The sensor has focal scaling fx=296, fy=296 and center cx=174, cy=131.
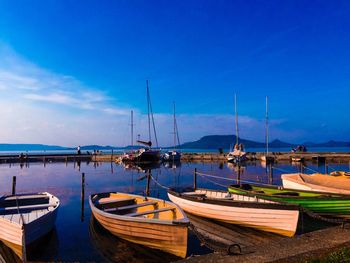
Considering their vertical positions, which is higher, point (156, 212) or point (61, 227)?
point (156, 212)

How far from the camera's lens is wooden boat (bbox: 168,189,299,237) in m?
12.4

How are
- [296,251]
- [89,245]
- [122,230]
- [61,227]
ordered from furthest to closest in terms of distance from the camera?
[61,227] < [89,245] < [122,230] < [296,251]

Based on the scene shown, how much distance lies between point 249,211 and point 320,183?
24.5 feet

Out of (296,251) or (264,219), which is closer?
(296,251)

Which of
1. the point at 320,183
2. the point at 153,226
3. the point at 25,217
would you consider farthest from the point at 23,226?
the point at 320,183

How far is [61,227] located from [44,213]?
3.88 meters

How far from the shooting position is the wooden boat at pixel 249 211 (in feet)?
40.6

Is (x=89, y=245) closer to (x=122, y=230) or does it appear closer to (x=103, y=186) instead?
(x=122, y=230)

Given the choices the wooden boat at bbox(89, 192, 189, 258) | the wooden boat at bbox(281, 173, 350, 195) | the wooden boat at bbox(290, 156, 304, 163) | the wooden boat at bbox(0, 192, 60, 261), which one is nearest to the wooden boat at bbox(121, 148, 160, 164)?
the wooden boat at bbox(290, 156, 304, 163)

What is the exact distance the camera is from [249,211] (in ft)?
44.3

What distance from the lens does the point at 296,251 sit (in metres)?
8.22

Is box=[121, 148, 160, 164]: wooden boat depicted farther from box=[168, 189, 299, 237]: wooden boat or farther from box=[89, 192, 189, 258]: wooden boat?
box=[89, 192, 189, 258]: wooden boat

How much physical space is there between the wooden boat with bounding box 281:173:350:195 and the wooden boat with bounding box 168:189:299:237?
15.2 feet

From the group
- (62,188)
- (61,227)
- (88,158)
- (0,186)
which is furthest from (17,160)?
(61,227)
